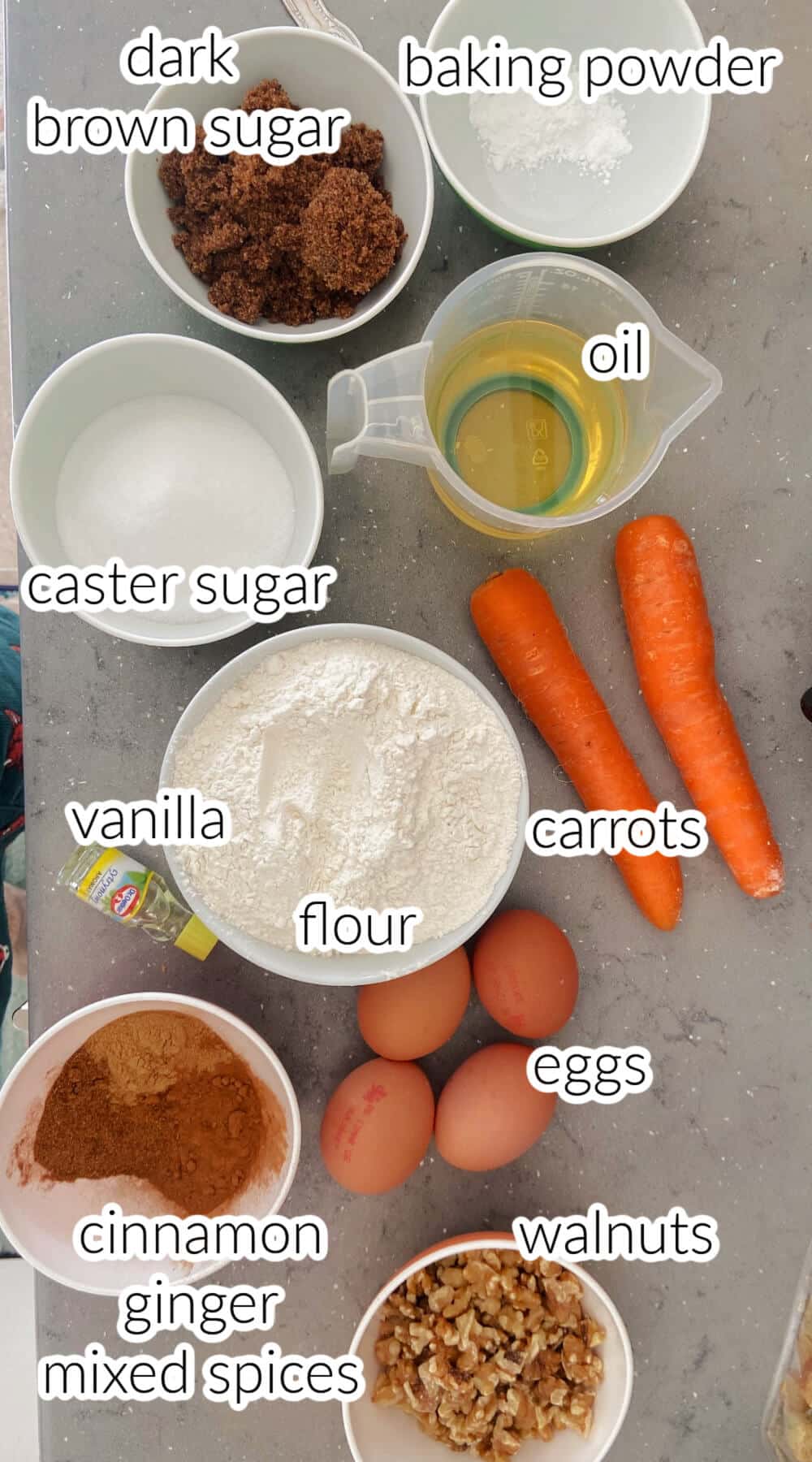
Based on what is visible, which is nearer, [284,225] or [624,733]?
[284,225]

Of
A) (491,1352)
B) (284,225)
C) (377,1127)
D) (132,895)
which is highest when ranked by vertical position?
(284,225)

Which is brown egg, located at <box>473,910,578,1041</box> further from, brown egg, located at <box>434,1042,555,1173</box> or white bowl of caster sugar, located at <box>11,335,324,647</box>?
white bowl of caster sugar, located at <box>11,335,324,647</box>

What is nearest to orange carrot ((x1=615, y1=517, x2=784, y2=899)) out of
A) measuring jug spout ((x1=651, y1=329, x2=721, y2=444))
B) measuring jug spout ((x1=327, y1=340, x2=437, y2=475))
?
measuring jug spout ((x1=651, y1=329, x2=721, y2=444))

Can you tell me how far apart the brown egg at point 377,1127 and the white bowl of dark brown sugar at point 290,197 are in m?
0.73

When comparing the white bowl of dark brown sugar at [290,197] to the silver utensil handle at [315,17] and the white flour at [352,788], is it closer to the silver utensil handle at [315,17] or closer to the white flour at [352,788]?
the silver utensil handle at [315,17]

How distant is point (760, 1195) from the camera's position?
1.03 meters

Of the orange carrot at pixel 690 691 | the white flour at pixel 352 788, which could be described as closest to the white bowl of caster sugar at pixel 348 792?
the white flour at pixel 352 788

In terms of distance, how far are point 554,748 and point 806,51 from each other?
0.81 metres

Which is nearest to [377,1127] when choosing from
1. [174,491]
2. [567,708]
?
[567,708]

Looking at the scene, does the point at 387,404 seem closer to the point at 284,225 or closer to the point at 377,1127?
the point at 284,225

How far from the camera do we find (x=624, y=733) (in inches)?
40.9

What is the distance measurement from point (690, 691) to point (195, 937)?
58 centimetres

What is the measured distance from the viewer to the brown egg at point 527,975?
0.92 metres

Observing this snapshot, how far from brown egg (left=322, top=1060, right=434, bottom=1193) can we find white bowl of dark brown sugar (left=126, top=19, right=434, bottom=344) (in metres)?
0.73
